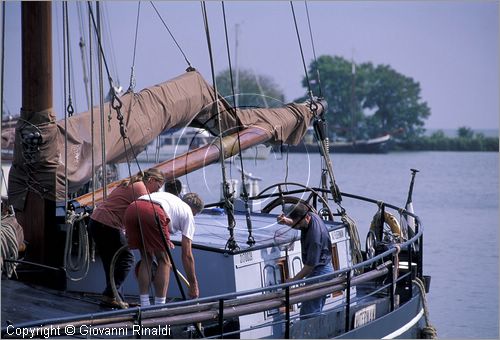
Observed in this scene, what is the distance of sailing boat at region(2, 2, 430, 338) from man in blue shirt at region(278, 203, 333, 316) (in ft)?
0.47

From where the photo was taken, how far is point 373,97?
115 m

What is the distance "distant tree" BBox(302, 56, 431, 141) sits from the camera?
4353 inches

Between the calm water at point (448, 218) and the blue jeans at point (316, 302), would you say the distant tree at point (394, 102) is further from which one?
the blue jeans at point (316, 302)

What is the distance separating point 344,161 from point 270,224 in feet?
233

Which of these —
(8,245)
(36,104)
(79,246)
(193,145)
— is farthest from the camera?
(193,145)

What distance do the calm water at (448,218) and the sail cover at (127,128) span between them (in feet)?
2.40

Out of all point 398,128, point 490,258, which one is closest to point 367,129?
point 398,128

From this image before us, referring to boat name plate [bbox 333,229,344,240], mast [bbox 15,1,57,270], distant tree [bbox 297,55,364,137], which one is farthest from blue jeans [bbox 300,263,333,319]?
distant tree [bbox 297,55,364,137]

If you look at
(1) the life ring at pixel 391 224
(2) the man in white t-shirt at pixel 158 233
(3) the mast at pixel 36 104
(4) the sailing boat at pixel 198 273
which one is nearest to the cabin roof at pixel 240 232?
(4) the sailing boat at pixel 198 273

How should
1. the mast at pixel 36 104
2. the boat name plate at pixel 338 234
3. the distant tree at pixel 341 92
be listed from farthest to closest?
1. the distant tree at pixel 341 92
2. the boat name plate at pixel 338 234
3. the mast at pixel 36 104

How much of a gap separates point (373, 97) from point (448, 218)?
79.0 m

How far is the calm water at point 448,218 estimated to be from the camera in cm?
2012

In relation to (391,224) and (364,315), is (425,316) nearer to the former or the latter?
(391,224)

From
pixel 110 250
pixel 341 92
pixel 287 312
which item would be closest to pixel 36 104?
pixel 110 250
